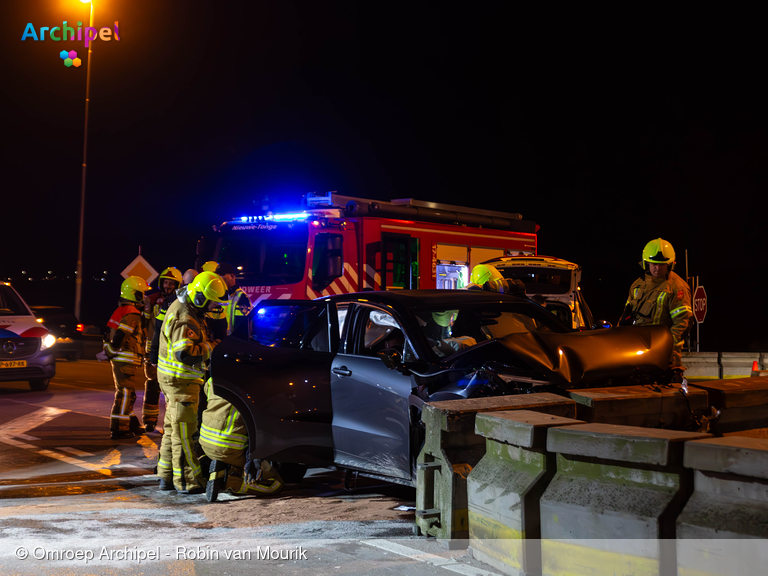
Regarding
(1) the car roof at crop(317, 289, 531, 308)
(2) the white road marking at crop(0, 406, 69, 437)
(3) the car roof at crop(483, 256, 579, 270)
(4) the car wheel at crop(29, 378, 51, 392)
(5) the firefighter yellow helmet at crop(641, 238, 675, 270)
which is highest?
(3) the car roof at crop(483, 256, 579, 270)

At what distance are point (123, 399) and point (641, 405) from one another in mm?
6140

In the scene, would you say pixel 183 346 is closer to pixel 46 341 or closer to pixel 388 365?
pixel 388 365

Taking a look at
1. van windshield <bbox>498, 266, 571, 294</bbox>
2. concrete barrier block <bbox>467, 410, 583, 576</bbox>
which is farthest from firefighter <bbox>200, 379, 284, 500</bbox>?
van windshield <bbox>498, 266, 571, 294</bbox>

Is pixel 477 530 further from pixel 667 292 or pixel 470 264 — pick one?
pixel 470 264

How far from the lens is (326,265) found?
13.1 m

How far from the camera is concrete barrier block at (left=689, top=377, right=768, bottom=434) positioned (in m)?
5.16

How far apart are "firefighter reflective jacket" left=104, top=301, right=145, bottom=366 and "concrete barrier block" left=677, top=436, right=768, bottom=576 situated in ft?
23.9

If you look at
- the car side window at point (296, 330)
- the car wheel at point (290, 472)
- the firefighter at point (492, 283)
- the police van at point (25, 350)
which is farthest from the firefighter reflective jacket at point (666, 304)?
the police van at point (25, 350)

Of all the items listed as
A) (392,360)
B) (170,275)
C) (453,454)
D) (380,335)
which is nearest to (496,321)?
(380,335)

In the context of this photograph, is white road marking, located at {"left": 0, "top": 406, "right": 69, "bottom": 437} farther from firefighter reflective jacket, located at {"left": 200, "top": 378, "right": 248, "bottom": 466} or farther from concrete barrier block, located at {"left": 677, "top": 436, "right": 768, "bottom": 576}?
concrete barrier block, located at {"left": 677, "top": 436, "right": 768, "bottom": 576}

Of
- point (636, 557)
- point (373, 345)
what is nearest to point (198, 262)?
point (373, 345)

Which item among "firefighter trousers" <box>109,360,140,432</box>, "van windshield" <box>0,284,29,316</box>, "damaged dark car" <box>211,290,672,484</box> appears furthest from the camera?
"van windshield" <box>0,284,29,316</box>

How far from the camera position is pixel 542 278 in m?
13.1

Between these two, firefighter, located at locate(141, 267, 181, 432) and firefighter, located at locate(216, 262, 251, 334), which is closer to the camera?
firefighter, located at locate(141, 267, 181, 432)
